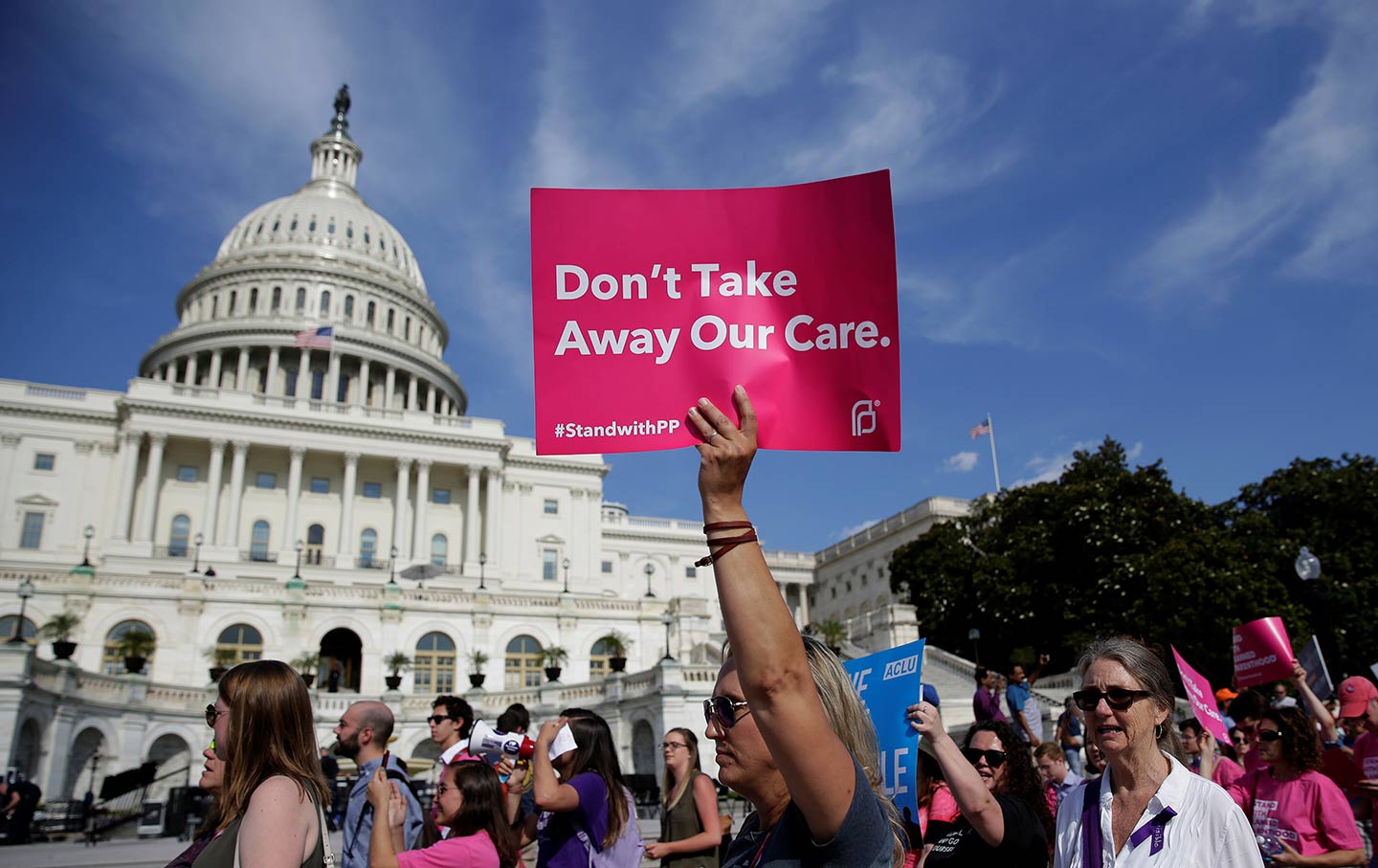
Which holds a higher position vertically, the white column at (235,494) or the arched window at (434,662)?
the white column at (235,494)

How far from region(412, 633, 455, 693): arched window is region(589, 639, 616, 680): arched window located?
23.1 feet

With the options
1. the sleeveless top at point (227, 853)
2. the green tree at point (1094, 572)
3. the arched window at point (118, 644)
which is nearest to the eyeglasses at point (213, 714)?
the sleeveless top at point (227, 853)

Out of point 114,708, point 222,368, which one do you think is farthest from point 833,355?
point 222,368

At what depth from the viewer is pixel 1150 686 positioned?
3564mm

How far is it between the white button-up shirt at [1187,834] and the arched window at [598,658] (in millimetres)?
47286

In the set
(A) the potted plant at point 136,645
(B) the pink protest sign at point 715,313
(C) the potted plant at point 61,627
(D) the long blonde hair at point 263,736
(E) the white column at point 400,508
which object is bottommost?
(D) the long blonde hair at point 263,736

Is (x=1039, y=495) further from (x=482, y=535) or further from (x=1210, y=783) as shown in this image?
(x=1210, y=783)

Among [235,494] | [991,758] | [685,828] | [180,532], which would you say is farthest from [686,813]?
[180,532]

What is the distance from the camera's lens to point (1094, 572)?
1668 inches

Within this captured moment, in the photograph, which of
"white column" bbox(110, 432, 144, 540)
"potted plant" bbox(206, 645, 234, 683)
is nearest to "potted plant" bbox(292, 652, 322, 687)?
"potted plant" bbox(206, 645, 234, 683)

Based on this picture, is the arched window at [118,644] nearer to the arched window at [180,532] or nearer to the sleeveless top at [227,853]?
the arched window at [180,532]

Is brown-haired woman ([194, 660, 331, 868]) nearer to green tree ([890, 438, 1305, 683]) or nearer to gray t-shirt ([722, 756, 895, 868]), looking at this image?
gray t-shirt ([722, 756, 895, 868])

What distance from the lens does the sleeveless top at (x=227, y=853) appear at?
3426 millimetres

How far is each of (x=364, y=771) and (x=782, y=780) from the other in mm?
4693
